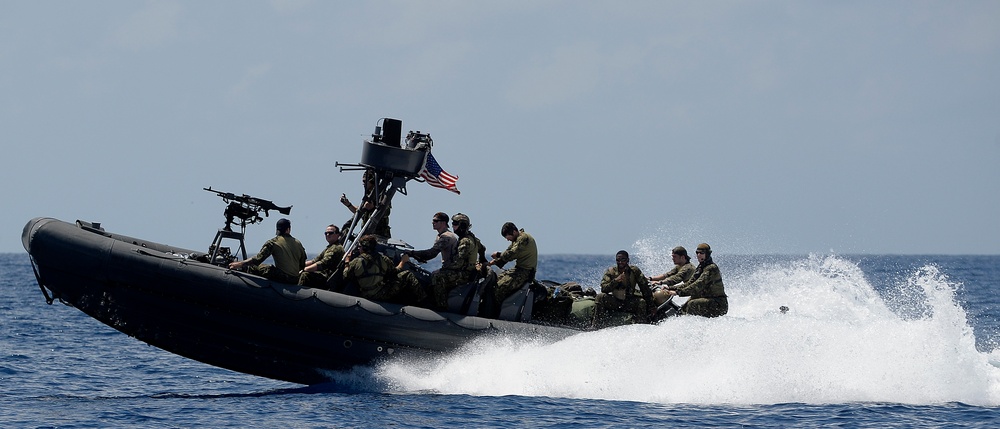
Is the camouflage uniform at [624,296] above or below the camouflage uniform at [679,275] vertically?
below

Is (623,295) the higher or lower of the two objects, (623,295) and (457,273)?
the lower

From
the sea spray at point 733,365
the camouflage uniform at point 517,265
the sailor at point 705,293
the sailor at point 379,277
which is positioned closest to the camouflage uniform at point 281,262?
the sailor at point 379,277

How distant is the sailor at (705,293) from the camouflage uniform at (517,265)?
201cm

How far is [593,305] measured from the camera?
655 inches

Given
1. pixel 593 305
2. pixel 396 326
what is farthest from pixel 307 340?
pixel 593 305

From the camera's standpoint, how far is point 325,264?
16.1 meters

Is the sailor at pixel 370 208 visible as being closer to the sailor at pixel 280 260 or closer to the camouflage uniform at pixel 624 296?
the sailor at pixel 280 260

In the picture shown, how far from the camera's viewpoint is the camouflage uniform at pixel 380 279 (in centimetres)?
1595

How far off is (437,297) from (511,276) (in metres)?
1.01

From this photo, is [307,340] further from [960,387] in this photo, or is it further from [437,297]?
[960,387]

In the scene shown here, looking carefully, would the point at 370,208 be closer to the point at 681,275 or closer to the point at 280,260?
the point at 280,260

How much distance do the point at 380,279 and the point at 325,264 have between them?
2.47ft

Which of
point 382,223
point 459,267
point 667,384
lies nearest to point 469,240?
point 459,267

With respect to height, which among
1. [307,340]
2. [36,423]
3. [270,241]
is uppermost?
[270,241]
